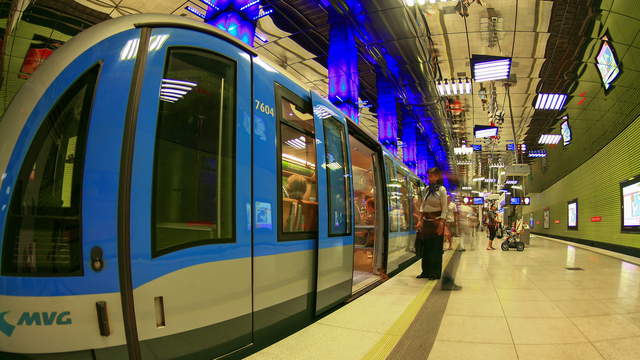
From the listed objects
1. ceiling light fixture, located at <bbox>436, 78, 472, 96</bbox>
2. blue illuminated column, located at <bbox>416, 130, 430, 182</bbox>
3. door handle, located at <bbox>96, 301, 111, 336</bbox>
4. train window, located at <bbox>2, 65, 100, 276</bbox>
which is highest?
ceiling light fixture, located at <bbox>436, 78, 472, 96</bbox>

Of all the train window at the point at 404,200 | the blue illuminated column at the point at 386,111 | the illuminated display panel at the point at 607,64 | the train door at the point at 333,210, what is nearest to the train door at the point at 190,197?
the train door at the point at 333,210

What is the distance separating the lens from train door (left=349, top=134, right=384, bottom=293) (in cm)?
603

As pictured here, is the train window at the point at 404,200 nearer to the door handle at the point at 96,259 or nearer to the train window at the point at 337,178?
the train window at the point at 337,178

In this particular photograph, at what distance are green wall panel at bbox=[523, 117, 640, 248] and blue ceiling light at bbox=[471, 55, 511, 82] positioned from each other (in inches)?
163

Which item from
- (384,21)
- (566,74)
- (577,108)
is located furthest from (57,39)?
(577,108)

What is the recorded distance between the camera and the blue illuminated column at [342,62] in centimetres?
963

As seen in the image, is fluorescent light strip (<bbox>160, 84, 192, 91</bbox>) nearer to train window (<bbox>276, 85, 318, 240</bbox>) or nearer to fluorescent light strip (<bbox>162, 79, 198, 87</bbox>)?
fluorescent light strip (<bbox>162, 79, 198, 87</bbox>)

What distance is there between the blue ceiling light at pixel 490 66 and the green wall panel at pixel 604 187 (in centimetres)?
414

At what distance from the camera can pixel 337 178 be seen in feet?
13.2

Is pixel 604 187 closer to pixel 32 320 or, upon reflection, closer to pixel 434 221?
pixel 434 221

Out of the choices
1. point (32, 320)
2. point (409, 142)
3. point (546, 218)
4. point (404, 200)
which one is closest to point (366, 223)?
point (404, 200)

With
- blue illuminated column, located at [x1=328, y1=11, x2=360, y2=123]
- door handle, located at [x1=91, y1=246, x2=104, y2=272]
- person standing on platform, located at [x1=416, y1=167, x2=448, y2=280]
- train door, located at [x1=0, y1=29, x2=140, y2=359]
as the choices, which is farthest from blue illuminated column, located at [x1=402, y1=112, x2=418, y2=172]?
door handle, located at [x1=91, y1=246, x2=104, y2=272]

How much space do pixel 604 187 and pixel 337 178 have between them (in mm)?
14296

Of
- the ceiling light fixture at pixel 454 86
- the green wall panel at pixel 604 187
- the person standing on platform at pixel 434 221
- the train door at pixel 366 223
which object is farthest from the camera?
the ceiling light fixture at pixel 454 86
